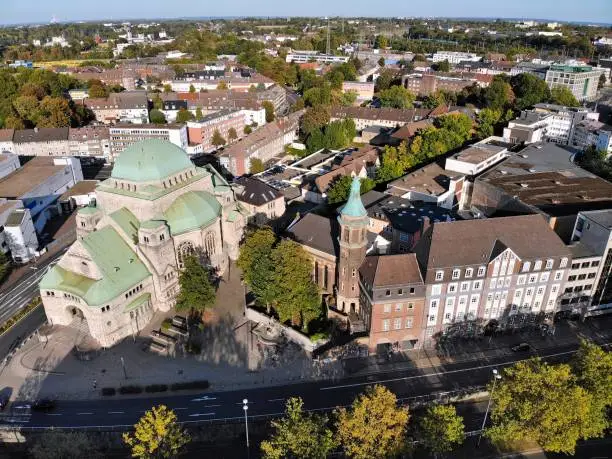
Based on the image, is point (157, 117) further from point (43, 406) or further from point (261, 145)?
point (43, 406)

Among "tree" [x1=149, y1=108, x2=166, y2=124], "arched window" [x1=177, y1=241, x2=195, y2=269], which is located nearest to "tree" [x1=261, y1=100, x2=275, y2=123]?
"tree" [x1=149, y1=108, x2=166, y2=124]

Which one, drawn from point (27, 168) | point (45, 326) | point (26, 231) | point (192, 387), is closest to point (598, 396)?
point (192, 387)

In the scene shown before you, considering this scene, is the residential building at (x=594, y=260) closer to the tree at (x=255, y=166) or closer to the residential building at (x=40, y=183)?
the tree at (x=255, y=166)

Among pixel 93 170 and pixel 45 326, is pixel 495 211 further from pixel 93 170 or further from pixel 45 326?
Result: pixel 93 170

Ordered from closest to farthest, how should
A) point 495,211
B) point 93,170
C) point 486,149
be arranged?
point 495,211 → point 486,149 → point 93,170

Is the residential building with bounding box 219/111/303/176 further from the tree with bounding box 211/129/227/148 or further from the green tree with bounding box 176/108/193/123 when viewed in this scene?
the green tree with bounding box 176/108/193/123

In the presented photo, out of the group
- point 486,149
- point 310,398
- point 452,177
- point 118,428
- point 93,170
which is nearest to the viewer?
point 118,428
